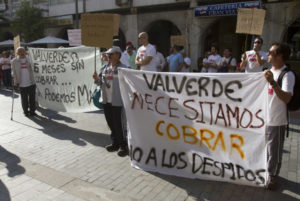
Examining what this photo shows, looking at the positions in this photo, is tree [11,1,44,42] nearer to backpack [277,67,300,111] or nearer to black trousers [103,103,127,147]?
black trousers [103,103,127,147]


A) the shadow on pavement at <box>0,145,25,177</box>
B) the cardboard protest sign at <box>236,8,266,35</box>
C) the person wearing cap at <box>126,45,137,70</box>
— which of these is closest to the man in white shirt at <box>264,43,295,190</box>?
the cardboard protest sign at <box>236,8,266,35</box>

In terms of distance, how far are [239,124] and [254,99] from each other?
1.16 feet

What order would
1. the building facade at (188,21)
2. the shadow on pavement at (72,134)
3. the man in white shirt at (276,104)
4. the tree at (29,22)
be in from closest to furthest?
the man in white shirt at (276,104)
the shadow on pavement at (72,134)
the building facade at (188,21)
the tree at (29,22)

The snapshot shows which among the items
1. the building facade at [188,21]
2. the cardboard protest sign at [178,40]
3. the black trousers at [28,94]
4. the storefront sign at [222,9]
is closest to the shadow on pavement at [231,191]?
the black trousers at [28,94]

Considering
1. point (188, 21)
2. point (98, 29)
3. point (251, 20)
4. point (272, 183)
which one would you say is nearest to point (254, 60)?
point (251, 20)

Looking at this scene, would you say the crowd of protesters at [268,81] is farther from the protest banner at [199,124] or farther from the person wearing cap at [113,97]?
the protest banner at [199,124]

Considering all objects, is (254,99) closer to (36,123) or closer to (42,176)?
(42,176)

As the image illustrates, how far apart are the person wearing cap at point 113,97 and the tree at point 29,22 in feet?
60.4

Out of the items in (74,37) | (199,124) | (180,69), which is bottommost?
(199,124)

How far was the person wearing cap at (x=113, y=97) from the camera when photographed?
4.41 metres

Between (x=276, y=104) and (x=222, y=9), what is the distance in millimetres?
10958

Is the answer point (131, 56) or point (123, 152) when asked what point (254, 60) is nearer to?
point (123, 152)

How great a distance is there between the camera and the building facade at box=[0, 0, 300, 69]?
12266 millimetres

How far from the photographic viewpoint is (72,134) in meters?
5.70
